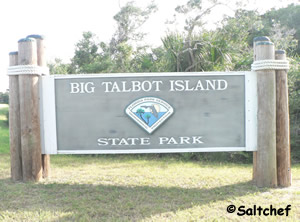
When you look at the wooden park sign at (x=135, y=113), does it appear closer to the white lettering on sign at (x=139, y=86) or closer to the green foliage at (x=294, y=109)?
the white lettering on sign at (x=139, y=86)

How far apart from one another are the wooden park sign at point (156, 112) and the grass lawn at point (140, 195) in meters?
0.53

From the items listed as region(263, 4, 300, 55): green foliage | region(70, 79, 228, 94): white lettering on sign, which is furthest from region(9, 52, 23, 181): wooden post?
region(263, 4, 300, 55): green foliage

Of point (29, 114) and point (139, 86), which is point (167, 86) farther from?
point (29, 114)

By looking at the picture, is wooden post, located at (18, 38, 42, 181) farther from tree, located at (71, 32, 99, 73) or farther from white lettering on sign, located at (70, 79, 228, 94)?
tree, located at (71, 32, 99, 73)

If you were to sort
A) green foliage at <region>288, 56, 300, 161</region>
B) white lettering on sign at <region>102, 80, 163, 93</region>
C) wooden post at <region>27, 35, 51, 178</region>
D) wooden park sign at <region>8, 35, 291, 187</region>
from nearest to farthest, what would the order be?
1. wooden park sign at <region>8, 35, 291, 187</region>
2. white lettering on sign at <region>102, 80, 163, 93</region>
3. wooden post at <region>27, 35, 51, 178</region>
4. green foliage at <region>288, 56, 300, 161</region>

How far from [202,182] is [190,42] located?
12.9 feet

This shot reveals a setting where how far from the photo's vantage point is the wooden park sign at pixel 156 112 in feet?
15.0

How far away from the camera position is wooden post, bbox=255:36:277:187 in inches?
171

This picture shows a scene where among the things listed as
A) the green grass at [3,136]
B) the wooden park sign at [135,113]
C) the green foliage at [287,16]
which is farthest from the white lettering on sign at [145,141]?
the green foliage at [287,16]

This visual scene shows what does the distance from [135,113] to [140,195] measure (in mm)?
1176

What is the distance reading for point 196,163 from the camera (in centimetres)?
660

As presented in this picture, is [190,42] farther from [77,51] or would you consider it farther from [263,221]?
[77,51]

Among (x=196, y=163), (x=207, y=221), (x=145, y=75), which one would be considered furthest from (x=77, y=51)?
(x=207, y=221)

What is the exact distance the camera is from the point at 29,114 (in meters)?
4.55
